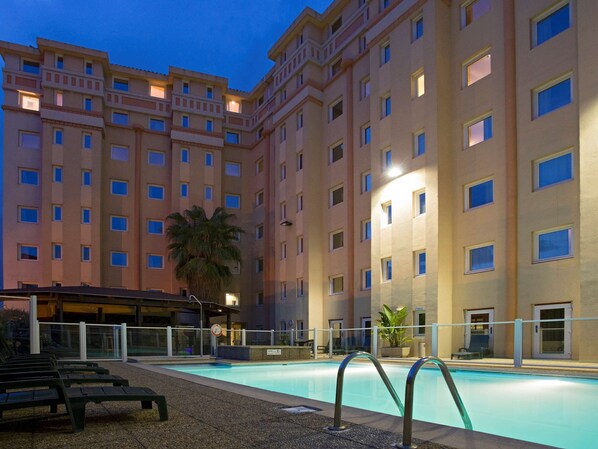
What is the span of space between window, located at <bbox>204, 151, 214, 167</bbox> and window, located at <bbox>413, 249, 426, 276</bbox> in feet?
72.1

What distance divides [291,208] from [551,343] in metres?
21.6

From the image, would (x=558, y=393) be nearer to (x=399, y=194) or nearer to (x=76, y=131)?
(x=399, y=194)

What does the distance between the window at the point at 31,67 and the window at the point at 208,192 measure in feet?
47.6

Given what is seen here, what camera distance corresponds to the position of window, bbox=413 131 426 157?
23.1 metres

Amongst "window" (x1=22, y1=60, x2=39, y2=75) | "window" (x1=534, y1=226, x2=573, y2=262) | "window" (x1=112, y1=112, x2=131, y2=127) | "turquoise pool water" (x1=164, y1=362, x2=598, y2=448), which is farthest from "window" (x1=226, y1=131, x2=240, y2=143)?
"turquoise pool water" (x1=164, y1=362, x2=598, y2=448)

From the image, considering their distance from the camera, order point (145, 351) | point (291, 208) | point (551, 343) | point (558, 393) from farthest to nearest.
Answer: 1. point (291, 208)
2. point (145, 351)
3. point (551, 343)
4. point (558, 393)

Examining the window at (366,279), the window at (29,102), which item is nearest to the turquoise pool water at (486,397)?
the window at (366,279)

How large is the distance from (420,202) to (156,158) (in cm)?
2379

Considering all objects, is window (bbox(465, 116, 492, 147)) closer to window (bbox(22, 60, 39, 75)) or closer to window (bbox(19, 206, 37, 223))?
window (bbox(19, 206, 37, 223))

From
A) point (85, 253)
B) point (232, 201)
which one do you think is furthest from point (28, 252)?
point (232, 201)

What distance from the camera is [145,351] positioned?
1830 cm

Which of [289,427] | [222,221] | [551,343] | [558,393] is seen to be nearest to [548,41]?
[551,343]

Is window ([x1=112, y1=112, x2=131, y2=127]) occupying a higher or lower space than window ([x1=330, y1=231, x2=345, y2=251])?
higher

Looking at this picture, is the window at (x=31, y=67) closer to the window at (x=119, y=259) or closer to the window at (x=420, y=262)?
the window at (x=119, y=259)
